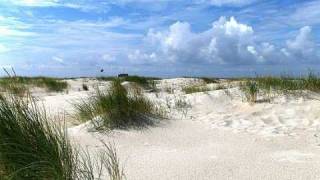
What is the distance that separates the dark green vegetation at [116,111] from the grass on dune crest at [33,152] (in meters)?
2.14

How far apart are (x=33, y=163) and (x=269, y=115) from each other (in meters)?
4.56

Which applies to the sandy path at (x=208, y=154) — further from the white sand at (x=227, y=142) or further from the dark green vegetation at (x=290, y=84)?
the dark green vegetation at (x=290, y=84)

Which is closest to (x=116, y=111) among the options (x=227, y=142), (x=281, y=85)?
(x=227, y=142)

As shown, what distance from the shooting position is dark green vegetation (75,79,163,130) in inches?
231

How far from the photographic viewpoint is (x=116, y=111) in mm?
6031

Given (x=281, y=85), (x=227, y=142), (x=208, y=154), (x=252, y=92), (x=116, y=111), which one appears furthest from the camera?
(x=281, y=85)

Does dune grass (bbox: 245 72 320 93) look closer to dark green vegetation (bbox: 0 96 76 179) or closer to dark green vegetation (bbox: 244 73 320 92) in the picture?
dark green vegetation (bbox: 244 73 320 92)

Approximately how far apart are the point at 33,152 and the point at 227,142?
257cm

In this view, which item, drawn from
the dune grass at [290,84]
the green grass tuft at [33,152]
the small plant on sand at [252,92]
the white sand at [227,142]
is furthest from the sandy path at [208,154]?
the dune grass at [290,84]

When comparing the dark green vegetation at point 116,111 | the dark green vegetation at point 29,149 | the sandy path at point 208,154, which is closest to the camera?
the dark green vegetation at point 29,149

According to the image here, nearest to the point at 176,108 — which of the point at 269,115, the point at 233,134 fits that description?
the point at 269,115

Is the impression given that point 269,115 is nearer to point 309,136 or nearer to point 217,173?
point 309,136

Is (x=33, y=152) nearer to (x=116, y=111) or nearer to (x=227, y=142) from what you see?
(x=227, y=142)

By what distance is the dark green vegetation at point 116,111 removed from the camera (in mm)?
5867
